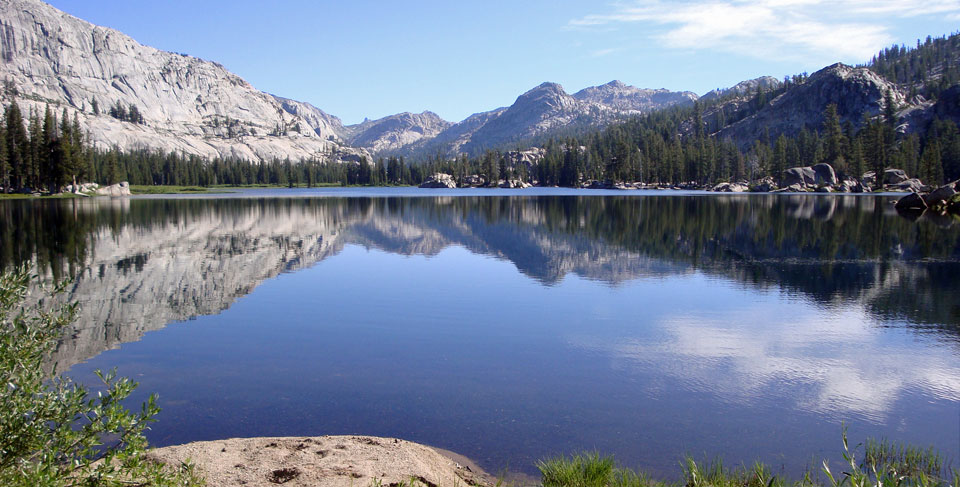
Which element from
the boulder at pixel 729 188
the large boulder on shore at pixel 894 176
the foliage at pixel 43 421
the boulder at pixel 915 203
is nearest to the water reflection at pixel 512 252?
the foliage at pixel 43 421

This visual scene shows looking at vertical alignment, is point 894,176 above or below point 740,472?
above

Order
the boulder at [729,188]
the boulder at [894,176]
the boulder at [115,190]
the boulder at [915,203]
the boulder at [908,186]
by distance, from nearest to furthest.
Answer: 1. the boulder at [915,203]
2. the boulder at [115,190]
3. the boulder at [908,186]
4. the boulder at [894,176]
5. the boulder at [729,188]

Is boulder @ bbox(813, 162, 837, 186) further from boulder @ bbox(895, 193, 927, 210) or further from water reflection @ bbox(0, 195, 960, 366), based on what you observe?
water reflection @ bbox(0, 195, 960, 366)

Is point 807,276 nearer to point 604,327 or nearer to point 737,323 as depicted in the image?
point 737,323

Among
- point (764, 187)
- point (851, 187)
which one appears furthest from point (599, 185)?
point (851, 187)

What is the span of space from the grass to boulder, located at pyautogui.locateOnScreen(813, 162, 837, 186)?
A: 6245 inches

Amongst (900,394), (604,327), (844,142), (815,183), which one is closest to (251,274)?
(604,327)

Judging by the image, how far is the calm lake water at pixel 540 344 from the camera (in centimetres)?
1120

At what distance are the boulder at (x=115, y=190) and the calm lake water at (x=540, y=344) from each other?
108m

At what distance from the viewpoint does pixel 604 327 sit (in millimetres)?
18922

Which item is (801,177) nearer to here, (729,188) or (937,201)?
(729,188)

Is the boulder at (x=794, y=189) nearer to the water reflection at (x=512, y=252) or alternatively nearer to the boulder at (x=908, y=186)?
the boulder at (x=908, y=186)

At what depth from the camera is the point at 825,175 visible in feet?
488

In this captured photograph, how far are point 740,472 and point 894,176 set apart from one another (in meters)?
167
